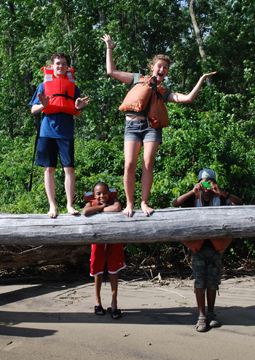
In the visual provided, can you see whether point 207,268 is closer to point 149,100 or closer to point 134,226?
point 134,226

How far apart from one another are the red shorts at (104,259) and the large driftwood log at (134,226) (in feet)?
1.86

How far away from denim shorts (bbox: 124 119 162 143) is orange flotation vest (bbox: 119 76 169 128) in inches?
3.0

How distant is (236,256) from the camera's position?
23.2 ft

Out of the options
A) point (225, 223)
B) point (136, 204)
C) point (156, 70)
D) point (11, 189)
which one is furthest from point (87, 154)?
point (225, 223)

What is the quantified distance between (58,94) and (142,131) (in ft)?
4.16

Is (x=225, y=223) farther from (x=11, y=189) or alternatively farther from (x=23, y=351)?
(x=11, y=189)

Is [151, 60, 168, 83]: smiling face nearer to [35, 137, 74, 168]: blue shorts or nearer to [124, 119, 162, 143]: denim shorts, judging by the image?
[124, 119, 162, 143]: denim shorts

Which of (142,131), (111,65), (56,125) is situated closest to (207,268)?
(142,131)

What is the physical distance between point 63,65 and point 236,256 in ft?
16.1

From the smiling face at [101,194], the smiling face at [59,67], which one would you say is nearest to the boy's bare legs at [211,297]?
the smiling face at [101,194]

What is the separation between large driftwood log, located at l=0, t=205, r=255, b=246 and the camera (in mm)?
4066

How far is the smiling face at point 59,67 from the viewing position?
4.71m

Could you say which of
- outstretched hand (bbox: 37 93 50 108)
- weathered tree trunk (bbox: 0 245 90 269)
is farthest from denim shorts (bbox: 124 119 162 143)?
weathered tree trunk (bbox: 0 245 90 269)

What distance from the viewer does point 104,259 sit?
476 cm
